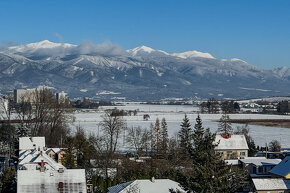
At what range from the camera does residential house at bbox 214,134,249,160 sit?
52969 mm

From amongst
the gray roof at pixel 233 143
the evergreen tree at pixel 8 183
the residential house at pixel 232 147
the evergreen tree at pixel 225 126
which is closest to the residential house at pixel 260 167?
the residential house at pixel 232 147

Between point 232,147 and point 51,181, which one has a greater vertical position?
point 51,181

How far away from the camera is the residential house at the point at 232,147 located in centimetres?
5297

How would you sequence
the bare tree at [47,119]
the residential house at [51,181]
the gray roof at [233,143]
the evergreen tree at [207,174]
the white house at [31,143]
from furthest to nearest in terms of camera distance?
the bare tree at [47,119], the gray roof at [233,143], the white house at [31,143], the residential house at [51,181], the evergreen tree at [207,174]

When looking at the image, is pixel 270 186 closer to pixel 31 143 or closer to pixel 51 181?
pixel 51 181

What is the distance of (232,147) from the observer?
174ft

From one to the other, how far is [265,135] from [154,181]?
4890cm

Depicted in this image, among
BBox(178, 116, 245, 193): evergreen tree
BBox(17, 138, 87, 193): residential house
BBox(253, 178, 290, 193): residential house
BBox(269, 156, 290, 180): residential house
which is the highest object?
BBox(178, 116, 245, 193): evergreen tree

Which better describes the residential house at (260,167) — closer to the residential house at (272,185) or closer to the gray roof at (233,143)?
the residential house at (272,185)

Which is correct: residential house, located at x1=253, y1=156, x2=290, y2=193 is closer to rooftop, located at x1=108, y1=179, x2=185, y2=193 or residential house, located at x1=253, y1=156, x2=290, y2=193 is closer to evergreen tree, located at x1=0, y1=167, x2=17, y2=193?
rooftop, located at x1=108, y1=179, x2=185, y2=193

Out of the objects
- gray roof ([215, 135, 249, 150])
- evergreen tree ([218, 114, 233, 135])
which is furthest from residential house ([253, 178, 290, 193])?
evergreen tree ([218, 114, 233, 135])

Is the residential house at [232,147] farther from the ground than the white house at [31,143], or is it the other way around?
the white house at [31,143]

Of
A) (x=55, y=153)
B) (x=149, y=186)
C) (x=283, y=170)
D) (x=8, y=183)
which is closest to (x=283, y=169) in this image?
(x=283, y=170)

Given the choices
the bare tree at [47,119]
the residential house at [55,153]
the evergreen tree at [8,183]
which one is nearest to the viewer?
the evergreen tree at [8,183]
